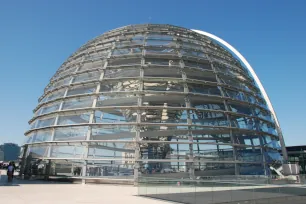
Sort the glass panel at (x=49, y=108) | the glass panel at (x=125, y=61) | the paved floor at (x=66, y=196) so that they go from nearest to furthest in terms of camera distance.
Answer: the paved floor at (x=66, y=196), the glass panel at (x=49, y=108), the glass panel at (x=125, y=61)

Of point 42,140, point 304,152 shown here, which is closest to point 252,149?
point 42,140

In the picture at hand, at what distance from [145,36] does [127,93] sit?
8.75 m

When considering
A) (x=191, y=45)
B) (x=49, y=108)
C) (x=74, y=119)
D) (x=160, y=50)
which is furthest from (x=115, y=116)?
(x=191, y=45)

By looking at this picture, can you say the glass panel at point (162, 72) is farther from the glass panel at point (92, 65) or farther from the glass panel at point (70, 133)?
the glass panel at point (70, 133)

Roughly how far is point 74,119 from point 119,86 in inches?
196

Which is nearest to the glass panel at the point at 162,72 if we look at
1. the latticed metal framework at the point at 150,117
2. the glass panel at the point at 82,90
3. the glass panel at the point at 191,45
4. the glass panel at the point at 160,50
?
the latticed metal framework at the point at 150,117

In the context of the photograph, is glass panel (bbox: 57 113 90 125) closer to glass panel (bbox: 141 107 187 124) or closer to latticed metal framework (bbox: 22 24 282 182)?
latticed metal framework (bbox: 22 24 282 182)

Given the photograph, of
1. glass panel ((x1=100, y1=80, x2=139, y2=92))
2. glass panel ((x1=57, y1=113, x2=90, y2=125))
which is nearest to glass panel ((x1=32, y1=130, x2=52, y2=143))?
glass panel ((x1=57, y1=113, x2=90, y2=125))

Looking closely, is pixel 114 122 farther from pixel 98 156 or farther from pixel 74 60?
pixel 74 60

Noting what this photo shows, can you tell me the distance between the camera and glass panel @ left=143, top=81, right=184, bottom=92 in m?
25.2

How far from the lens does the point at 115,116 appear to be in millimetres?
24312

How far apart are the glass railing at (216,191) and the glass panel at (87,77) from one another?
13382 mm

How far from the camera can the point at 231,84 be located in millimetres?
28109

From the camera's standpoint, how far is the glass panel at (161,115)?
77.6 feet
